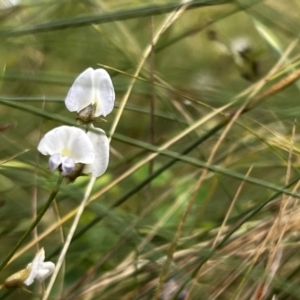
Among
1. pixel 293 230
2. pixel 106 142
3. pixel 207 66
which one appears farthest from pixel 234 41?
pixel 106 142

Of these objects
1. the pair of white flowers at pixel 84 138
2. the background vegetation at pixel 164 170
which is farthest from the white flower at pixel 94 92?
the background vegetation at pixel 164 170

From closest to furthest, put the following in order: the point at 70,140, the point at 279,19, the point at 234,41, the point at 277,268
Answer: the point at 70,140 → the point at 277,268 → the point at 279,19 → the point at 234,41

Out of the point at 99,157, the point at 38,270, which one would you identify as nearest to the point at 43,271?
the point at 38,270

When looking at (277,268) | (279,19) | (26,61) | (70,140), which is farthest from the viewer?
(26,61)

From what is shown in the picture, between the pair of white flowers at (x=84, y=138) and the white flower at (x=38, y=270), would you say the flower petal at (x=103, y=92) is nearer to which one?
the pair of white flowers at (x=84, y=138)

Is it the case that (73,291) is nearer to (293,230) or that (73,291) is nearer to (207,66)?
(293,230)

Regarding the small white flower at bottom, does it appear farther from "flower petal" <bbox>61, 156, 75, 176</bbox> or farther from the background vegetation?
the background vegetation

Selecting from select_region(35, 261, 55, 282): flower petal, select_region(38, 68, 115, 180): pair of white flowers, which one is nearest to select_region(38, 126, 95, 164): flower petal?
select_region(38, 68, 115, 180): pair of white flowers
